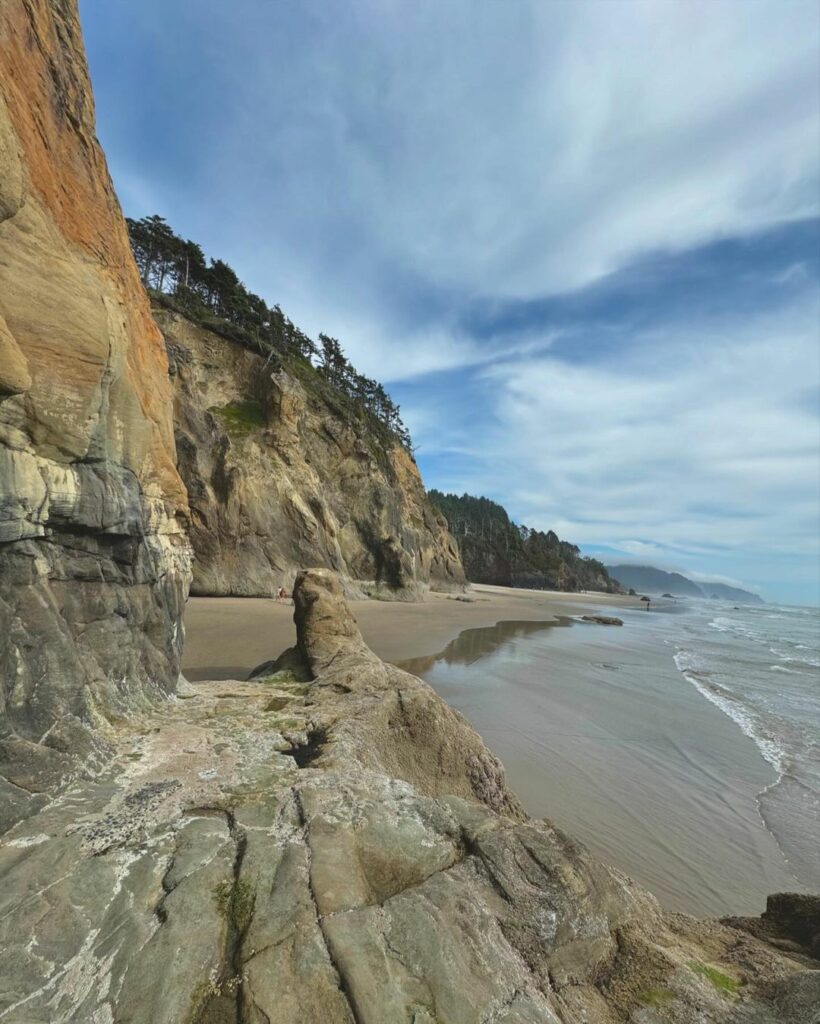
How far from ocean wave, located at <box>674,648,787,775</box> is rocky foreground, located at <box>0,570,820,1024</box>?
28.1ft

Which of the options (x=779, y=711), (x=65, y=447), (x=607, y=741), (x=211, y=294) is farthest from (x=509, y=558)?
(x=65, y=447)

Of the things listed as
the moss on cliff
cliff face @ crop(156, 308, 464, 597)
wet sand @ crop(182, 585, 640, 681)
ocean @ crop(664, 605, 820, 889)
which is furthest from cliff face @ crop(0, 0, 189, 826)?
the moss on cliff

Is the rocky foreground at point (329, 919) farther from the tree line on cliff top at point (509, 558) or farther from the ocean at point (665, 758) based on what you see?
the tree line on cliff top at point (509, 558)

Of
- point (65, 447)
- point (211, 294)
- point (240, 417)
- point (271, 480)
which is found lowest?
point (65, 447)

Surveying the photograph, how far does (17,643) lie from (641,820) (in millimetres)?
8983

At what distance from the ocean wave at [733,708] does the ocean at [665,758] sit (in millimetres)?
59

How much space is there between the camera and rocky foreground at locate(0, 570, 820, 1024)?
2695mm

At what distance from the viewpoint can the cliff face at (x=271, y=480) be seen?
25.1 meters

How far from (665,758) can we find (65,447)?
12232 millimetres

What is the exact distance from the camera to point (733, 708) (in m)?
14.6

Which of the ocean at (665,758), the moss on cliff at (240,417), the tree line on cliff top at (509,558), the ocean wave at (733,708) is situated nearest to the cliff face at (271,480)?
the moss on cliff at (240,417)

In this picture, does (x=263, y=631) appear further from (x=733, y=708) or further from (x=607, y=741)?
(x=733, y=708)

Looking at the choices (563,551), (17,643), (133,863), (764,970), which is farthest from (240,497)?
(563,551)

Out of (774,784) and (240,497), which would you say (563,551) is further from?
(774,784)
